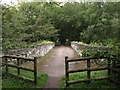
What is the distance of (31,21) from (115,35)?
1042 centimetres

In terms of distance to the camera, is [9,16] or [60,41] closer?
[9,16]

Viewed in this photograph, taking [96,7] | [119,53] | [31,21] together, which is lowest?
[119,53]

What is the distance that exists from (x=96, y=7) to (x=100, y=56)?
1625 mm

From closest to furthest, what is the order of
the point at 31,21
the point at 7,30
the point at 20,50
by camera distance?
the point at 7,30, the point at 20,50, the point at 31,21

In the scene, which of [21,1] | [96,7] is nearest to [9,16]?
[96,7]

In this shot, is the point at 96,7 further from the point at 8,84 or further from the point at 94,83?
the point at 8,84

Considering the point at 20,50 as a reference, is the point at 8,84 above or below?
below

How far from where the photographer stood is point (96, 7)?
12.3 ft

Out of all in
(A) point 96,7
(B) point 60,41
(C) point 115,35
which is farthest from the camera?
(B) point 60,41

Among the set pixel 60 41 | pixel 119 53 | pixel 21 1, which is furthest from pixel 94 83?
pixel 60 41

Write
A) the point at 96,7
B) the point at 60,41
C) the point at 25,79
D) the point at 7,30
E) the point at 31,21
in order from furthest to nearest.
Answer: the point at 60,41 < the point at 31,21 < the point at 7,30 < the point at 25,79 < the point at 96,7

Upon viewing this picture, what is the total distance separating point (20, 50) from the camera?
7.52 metres

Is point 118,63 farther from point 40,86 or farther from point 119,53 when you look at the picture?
point 40,86

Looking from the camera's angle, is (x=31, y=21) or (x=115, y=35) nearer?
(x=115, y=35)
